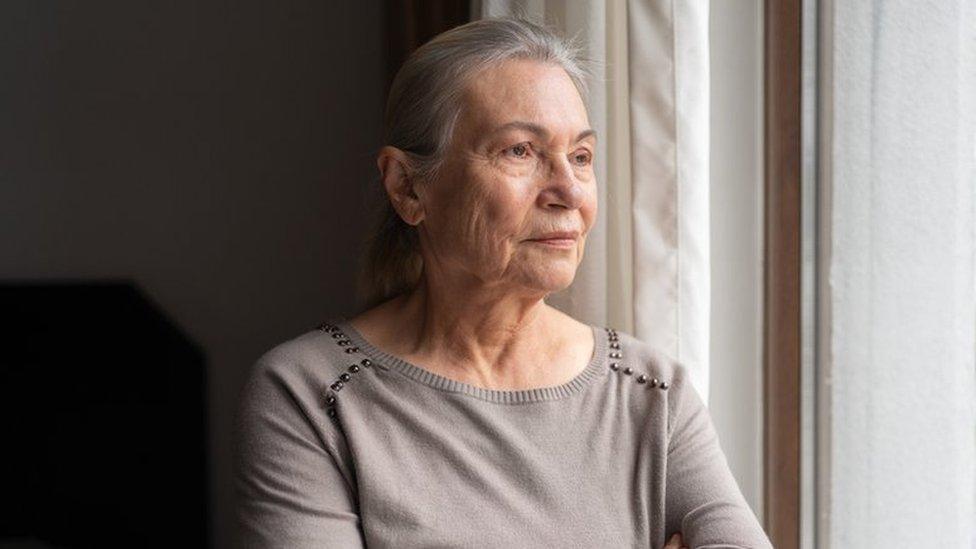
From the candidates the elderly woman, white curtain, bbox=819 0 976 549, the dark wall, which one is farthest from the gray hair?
the dark wall

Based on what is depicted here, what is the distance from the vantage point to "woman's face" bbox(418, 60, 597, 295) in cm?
154

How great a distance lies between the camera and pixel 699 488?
1.59 metres

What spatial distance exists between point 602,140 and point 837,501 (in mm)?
578

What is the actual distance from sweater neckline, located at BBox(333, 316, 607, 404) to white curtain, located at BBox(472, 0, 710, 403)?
0.48ft

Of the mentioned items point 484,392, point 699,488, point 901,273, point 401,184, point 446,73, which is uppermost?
point 446,73

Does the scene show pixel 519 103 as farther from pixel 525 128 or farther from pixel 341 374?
pixel 341 374

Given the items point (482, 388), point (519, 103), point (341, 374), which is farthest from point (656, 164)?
point (341, 374)

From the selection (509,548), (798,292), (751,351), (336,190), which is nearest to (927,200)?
(798,292)

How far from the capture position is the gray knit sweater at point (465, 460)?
1525mm

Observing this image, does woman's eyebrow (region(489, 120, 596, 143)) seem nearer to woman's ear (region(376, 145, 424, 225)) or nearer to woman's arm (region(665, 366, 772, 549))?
woman's ear (region(376, 145, 424, 225))

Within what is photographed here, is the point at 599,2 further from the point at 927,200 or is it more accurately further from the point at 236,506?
the point at 236,506

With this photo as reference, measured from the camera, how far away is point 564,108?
5.13ft

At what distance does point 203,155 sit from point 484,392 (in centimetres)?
156

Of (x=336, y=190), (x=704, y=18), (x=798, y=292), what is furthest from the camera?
(x=336, y=190)
